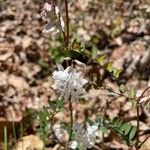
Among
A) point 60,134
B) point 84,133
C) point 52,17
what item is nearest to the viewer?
point 52,17

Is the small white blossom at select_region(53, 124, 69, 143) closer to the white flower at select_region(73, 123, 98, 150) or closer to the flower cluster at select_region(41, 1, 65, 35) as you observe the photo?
the white flower at select_region(73, 123, 98, 150)

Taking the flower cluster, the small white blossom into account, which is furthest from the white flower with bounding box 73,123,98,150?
the small white blossom

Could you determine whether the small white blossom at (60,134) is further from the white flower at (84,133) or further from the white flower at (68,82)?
the white flower at (68,82)

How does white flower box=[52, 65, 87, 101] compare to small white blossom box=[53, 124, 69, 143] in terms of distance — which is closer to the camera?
white flower box=[52, 65, 87, 101]

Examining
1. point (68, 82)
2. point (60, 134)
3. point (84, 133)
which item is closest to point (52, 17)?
point (68, 82)

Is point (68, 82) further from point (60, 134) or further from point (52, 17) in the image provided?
point (60, 134)

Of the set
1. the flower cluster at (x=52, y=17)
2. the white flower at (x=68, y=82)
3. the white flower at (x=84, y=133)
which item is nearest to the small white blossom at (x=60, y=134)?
the white flower at (x=84, y=133)

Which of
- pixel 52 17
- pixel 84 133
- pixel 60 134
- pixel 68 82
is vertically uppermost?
pixel 52 17
